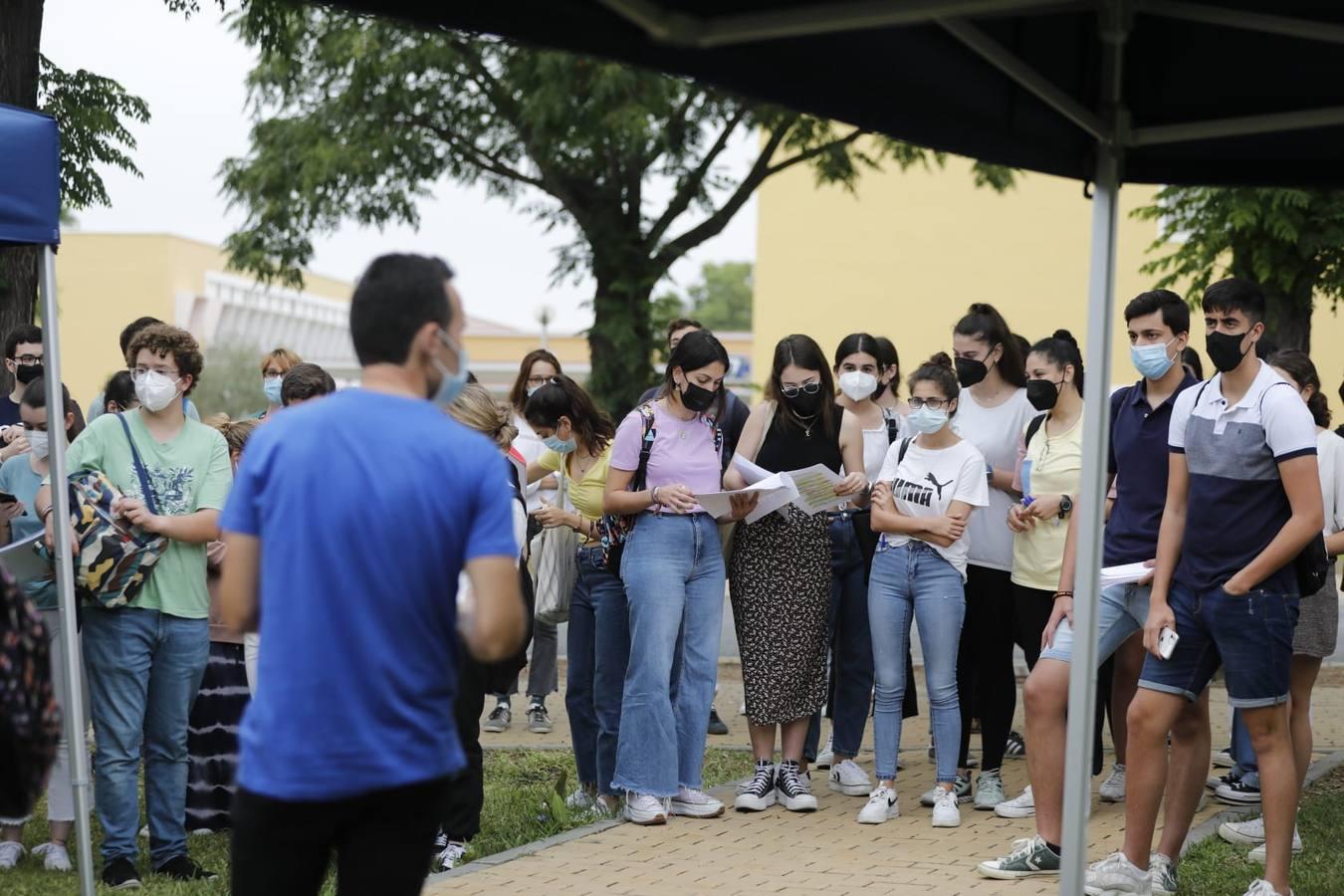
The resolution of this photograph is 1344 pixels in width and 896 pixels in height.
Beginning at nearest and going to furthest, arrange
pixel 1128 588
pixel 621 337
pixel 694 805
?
1. pixel 1128 588
2. pixel 694 805
3. pixel 621 337

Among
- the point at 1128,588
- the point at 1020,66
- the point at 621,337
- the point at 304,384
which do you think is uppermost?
Answer: the point at 621,337

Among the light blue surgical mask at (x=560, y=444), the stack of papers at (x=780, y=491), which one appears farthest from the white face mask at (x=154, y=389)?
the stack of papers at (x=780, y=491)

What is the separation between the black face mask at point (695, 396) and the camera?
7410mm

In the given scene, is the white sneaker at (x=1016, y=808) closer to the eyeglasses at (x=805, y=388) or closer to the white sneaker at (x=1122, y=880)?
the white sneaker at (x=1122, y=880)

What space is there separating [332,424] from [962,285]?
29.9 meters

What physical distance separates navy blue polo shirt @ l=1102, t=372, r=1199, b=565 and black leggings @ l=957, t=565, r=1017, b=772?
4.45ft

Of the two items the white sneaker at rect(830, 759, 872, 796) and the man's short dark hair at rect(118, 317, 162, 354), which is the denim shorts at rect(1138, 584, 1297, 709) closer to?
the white sneaker at rect(830, 759, 872, 796)

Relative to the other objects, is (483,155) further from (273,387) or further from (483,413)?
(483,413)

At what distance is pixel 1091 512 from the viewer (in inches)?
170

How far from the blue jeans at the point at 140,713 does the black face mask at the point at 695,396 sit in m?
2.29

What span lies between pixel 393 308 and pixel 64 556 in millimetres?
2830

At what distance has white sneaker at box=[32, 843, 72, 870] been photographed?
6797mm

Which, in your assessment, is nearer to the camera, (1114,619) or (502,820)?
(1114,619)

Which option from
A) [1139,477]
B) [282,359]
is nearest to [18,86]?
[282,359]
